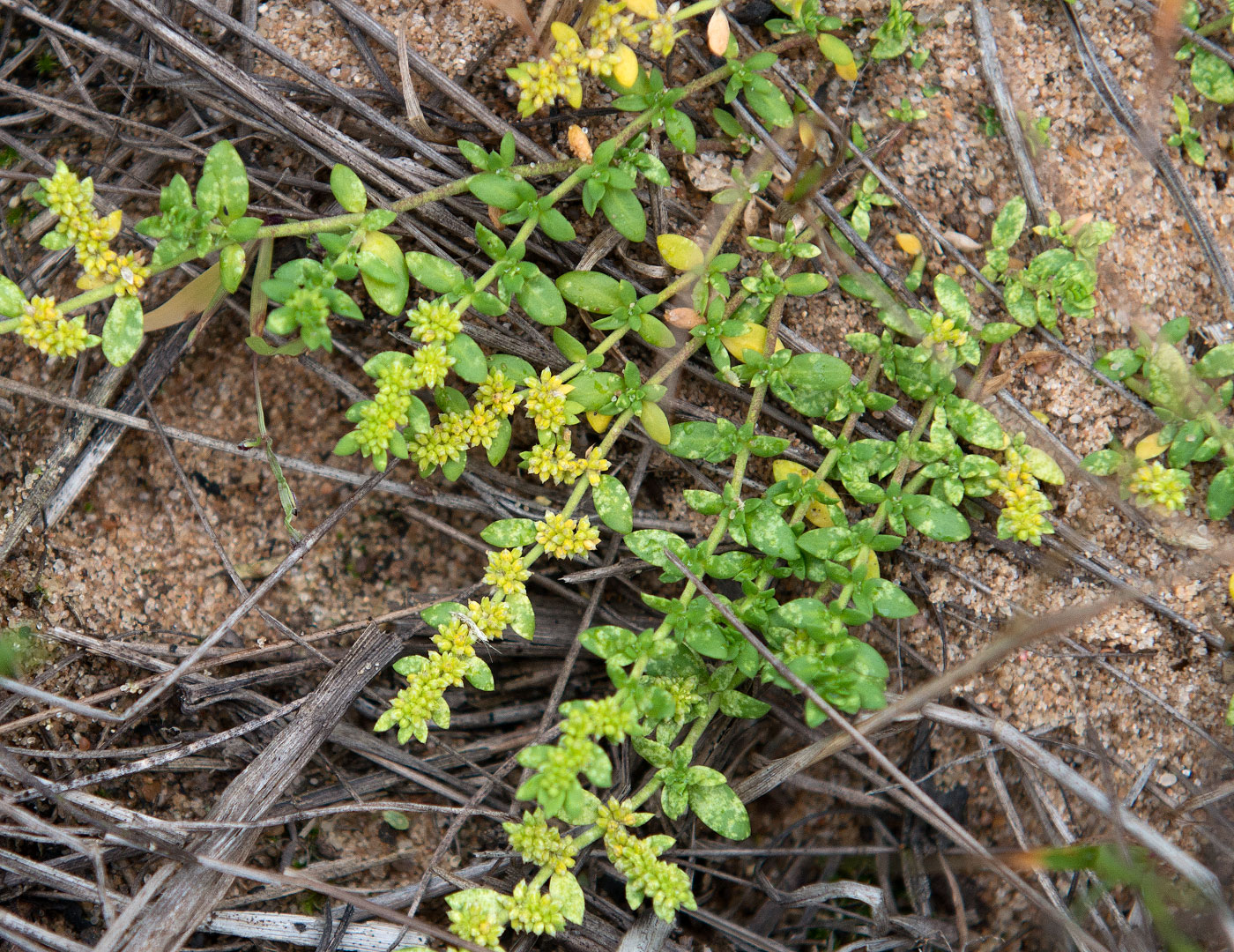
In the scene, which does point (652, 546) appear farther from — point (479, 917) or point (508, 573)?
point (479, 917)

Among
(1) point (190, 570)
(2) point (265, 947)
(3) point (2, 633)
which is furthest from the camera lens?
(1) point (190, 570)

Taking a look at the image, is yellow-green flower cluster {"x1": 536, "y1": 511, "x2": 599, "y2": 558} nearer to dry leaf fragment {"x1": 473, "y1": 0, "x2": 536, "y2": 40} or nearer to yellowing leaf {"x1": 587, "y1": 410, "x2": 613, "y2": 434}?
yellowing leaf {"x1": 587, "y1": 410, "x2": 613, "y2": 434}

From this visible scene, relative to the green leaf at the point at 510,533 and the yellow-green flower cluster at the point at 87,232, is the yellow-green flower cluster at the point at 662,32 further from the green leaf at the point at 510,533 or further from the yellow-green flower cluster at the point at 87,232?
the yellow-green flower cluster at the point at 87,232

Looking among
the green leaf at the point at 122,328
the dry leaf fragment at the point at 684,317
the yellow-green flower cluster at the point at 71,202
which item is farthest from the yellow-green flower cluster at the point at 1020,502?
the yellow-green flower cluster at the point at 71,202

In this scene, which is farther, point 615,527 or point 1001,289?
point 1001,289

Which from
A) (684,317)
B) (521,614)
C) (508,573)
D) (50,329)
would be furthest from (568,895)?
(50,329)

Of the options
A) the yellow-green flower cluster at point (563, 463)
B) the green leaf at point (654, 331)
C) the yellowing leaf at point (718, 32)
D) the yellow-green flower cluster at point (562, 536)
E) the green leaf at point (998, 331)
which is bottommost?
the yellow-green flower cluster at point (562, 536)

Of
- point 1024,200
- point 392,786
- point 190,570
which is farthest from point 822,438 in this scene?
point 190,570

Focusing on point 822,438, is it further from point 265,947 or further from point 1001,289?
point 265,947
